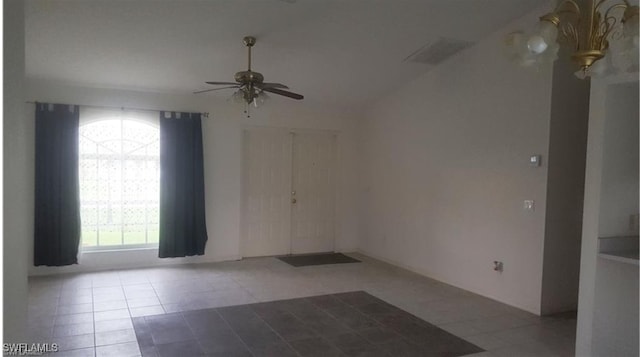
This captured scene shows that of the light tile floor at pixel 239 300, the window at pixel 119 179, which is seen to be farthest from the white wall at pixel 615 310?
the window at pixel 119 179

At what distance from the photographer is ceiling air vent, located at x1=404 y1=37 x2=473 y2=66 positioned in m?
5.01

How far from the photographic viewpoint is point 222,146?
21.4 feet

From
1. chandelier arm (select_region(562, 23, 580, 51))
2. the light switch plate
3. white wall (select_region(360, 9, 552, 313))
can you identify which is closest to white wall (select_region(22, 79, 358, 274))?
white wall (select_region(360, 9, 552, 313))

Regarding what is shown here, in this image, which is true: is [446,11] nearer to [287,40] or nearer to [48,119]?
[287,40]

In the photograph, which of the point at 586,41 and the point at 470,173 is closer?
the point at 586,41

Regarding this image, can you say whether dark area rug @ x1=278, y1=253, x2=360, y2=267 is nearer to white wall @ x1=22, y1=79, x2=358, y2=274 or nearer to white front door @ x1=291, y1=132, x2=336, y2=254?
white front door @ x1=291, y1=132, x2=336, y2=254

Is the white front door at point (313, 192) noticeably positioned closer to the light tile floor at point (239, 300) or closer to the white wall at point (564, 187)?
the light tile floor at point (239, 300)

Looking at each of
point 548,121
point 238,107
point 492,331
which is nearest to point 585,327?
point 492,331

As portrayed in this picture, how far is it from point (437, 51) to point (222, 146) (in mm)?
3311

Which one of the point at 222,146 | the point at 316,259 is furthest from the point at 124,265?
the point at 316,259

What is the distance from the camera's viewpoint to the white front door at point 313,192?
23.6 ft

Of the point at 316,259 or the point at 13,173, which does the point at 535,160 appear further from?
the point at 13,173

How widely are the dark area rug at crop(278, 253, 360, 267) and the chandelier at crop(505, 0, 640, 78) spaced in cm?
493

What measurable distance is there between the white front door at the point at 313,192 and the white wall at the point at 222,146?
159mm
